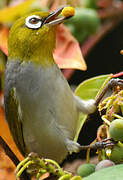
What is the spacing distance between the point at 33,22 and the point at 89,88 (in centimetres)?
23

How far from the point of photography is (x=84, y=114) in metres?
1.08

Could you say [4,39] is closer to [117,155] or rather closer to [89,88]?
[89,88]

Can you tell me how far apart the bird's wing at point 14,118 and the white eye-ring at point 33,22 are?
0.18 m

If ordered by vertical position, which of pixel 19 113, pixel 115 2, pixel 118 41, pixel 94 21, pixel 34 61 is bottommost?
pixel 118 41

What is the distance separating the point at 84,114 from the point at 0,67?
473 millimetres

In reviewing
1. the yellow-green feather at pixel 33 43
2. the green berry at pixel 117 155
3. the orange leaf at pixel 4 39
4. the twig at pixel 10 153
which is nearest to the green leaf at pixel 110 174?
the green berry at pixel 117 155

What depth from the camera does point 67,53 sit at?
4.12ft

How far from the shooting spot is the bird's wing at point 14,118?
1.02 m

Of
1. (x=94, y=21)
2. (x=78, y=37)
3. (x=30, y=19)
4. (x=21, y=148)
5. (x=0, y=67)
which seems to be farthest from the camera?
(x=78, y=37)

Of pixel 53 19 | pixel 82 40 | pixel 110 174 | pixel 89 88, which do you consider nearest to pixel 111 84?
pixel 89 88

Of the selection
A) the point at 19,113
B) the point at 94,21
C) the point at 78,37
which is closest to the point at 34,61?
the point at 19,113

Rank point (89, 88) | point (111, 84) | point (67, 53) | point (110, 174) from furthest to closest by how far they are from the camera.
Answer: point (67, 53)
point (89, 88)
point (111, 84)
point (110, 174)

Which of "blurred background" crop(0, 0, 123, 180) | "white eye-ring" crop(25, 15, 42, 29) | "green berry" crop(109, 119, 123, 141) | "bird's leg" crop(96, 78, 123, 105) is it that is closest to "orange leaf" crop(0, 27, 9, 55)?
"blurred background" crop(0, 0, 123, 180)

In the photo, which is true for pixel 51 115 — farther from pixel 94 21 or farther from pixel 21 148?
pixel 94 21
